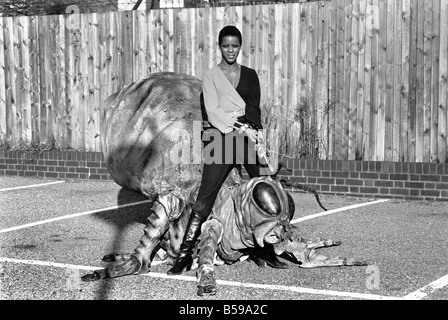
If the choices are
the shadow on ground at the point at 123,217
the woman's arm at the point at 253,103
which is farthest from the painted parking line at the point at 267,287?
the woman's arm at the point at 253,103

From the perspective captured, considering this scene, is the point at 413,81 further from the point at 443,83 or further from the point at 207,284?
the point at 207,284

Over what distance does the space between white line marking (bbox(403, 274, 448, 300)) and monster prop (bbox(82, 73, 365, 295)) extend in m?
0.73

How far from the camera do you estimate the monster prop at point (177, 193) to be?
6828 millimetres

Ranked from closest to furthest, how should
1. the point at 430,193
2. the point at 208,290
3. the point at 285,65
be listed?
the point at 208,290, the point at 430,193, the point at 285,65

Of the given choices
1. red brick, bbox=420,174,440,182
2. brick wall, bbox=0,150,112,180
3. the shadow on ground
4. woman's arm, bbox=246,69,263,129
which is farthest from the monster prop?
brick wall, bbox=0,150,112,180

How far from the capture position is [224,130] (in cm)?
728

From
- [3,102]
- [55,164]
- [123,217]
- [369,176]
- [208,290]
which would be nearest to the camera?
[208,290]

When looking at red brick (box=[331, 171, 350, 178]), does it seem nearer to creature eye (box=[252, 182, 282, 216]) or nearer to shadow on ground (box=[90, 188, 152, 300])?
shadow on ground (box=[90, 188, 152, 300])

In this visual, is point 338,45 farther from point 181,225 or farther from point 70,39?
point 181,225

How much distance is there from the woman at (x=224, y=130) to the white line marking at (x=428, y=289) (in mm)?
1253

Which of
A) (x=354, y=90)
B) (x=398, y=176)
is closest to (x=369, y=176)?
(x=398, y=176)

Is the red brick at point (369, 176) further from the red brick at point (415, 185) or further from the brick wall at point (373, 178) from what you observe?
the red brick at point (415, 185)

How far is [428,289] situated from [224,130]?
208 centimetres

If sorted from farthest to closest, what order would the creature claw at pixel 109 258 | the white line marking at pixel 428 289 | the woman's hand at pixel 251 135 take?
the creature claw at pixel 109 258 → the woman's hand at pixel 251 135 → the white line marking at pixel 428 289
